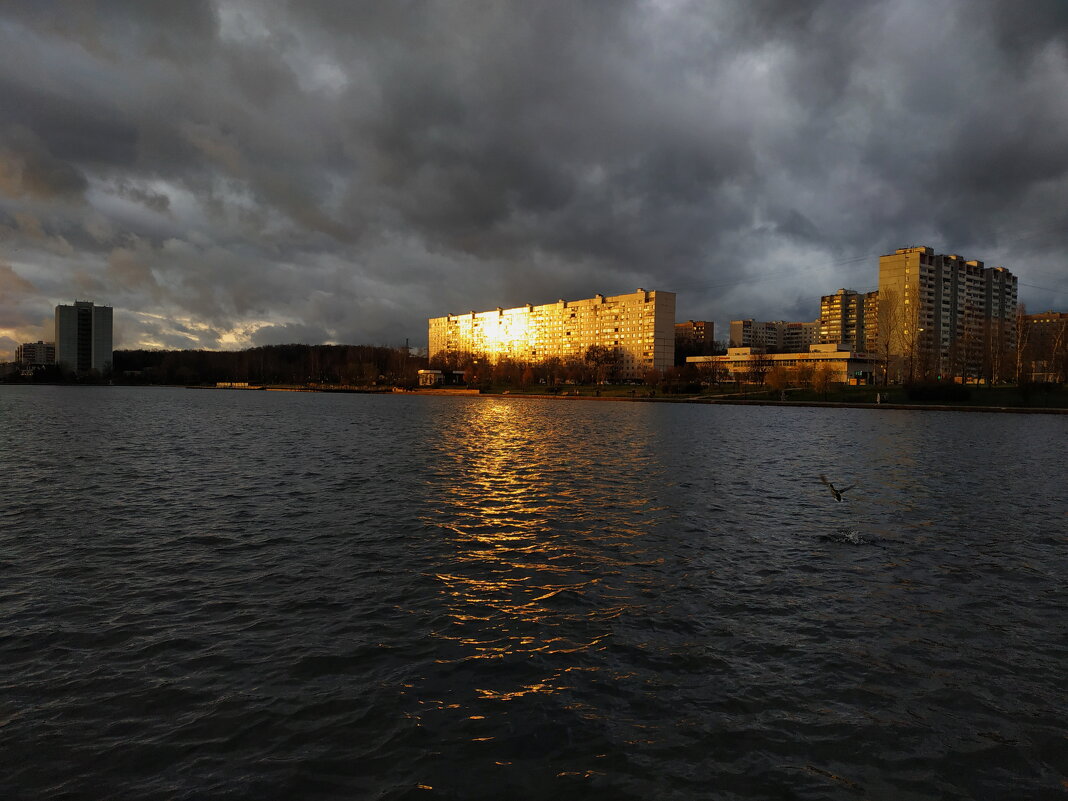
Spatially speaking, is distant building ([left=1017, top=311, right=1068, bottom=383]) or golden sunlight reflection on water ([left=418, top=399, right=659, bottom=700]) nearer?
golden sunlight reflection on water ([left=418, top=399, right=659, bottom=700])

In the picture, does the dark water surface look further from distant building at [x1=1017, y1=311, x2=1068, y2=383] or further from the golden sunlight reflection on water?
distant building at [x1=1017, y1=311, x2=1068, y2=383]

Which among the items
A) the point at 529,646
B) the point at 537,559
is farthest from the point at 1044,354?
the point at 529,646

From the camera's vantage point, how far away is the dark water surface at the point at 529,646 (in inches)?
289

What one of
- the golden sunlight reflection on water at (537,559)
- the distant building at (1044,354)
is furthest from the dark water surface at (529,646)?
the distant building at (1044,354)

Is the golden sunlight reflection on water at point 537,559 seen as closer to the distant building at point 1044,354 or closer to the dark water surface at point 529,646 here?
the dark water surface at point 529,646

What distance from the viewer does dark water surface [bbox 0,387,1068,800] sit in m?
7.35

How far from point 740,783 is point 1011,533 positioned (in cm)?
1792

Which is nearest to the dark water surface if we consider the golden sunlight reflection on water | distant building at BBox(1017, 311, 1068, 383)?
the golden sunlight reflection on water

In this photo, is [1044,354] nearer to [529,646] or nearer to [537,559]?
[537,559]

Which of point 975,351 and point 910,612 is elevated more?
point 975,351

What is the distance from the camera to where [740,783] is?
279 inches

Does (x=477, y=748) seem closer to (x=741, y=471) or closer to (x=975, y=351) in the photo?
(x=741, y=471)

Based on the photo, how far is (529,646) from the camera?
10805 millimetres

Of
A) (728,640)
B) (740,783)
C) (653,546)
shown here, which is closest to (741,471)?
(653,546)
